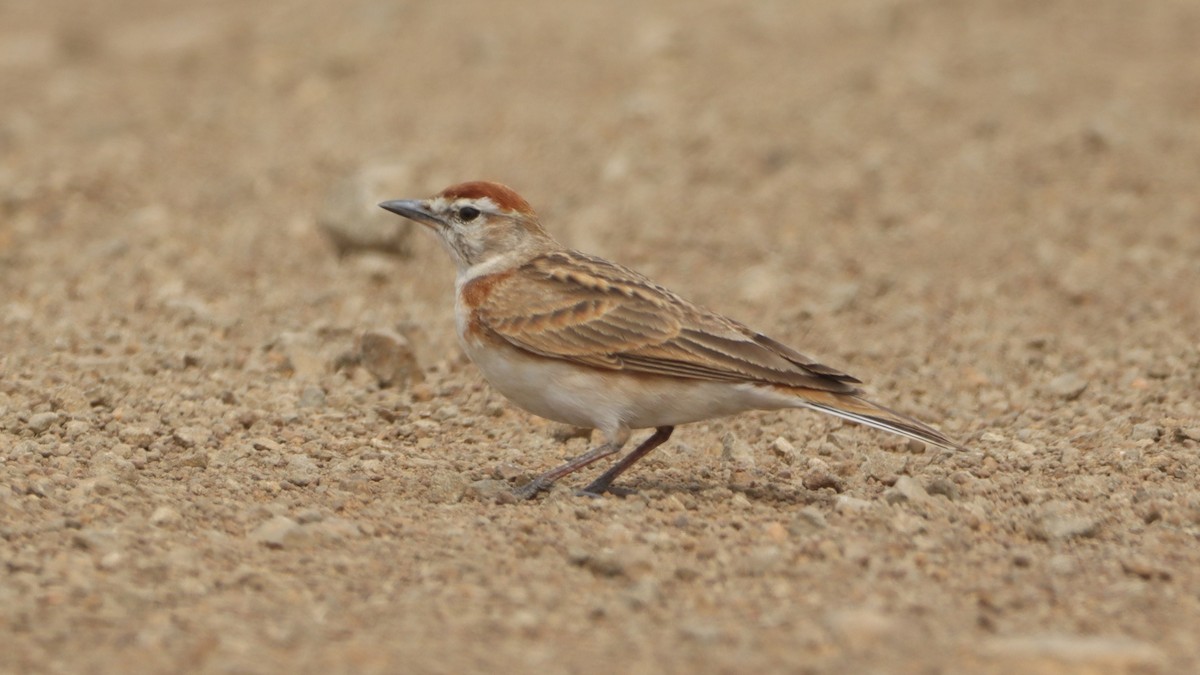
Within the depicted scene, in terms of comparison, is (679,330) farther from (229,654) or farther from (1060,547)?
(229,654)

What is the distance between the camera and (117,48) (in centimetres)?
2002

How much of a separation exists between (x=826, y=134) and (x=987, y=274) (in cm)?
324

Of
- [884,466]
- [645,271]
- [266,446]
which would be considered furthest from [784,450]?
[645,271]

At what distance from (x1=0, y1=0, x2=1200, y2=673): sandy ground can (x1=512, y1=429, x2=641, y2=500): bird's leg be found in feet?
0.40

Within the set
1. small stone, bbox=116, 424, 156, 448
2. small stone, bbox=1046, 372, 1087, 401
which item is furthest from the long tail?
small stone, bbox=116, 424, 156, 448

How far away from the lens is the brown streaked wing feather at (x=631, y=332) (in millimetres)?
7453

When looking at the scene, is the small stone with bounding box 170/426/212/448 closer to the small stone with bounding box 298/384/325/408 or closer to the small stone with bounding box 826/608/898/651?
the small stone with bounding box 298/384/325/408

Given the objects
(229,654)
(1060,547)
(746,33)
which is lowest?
(229,654)

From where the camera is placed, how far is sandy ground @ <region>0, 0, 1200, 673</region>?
19.3 feet

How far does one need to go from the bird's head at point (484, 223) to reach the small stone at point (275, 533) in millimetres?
2307

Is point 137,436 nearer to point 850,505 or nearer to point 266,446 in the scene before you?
point 266,446

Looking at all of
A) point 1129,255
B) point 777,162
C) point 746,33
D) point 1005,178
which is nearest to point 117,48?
point 746,33

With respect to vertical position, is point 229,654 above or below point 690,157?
below

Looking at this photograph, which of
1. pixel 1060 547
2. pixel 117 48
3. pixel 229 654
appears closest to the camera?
pixel 229 654
